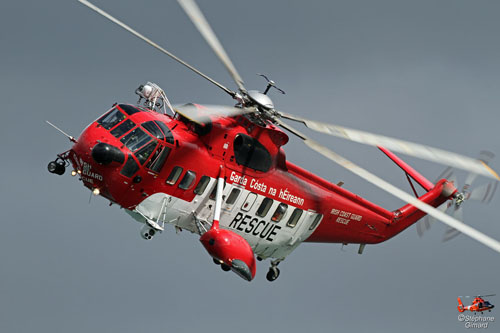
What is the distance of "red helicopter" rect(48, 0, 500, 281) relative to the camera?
24.0 m

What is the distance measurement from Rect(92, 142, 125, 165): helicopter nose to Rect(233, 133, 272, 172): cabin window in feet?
13.4

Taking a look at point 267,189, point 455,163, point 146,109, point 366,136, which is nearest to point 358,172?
point 366,136

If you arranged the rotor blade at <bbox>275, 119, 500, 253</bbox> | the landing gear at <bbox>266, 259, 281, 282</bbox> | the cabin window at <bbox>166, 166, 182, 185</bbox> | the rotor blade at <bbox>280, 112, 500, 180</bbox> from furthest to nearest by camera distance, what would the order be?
1. the landing gear at <bbox>266, 259, 281, 282</bbox>
2. the cabin window at <bbox>166, 166, 182, 185</bbox>
3. the rotor blade at <bbox>280, 112, 500, 180</bbox>
4. the rotor blade at <bbox>275, 119, 500, 253</bbox>

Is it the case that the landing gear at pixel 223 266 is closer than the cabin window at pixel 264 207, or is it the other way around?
the landing gear at pixel 223 266

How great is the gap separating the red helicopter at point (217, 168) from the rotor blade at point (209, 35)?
30 mm

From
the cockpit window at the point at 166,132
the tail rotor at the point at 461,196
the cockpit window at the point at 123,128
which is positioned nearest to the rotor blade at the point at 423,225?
the tail rotor at the point at 461,196

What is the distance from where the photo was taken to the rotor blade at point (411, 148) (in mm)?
22203

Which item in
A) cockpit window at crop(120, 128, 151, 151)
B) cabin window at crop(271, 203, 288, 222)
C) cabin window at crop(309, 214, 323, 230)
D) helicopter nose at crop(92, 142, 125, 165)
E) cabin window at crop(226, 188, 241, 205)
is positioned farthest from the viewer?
cabin window at crop(309, 214, 323, 230)

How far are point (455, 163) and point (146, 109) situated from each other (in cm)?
946

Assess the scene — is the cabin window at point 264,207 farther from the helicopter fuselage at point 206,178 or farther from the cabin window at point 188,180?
the cabin window at point 188,180

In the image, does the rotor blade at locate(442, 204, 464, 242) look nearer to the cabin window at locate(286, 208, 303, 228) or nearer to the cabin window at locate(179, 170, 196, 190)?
the cabin window at locate(286, 208, 303, 228)

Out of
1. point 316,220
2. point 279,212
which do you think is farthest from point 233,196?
point 316,220

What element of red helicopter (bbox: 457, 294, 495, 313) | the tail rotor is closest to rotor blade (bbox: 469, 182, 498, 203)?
the tail rotor

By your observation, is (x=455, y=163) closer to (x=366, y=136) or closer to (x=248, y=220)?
(x=366, y=136)
